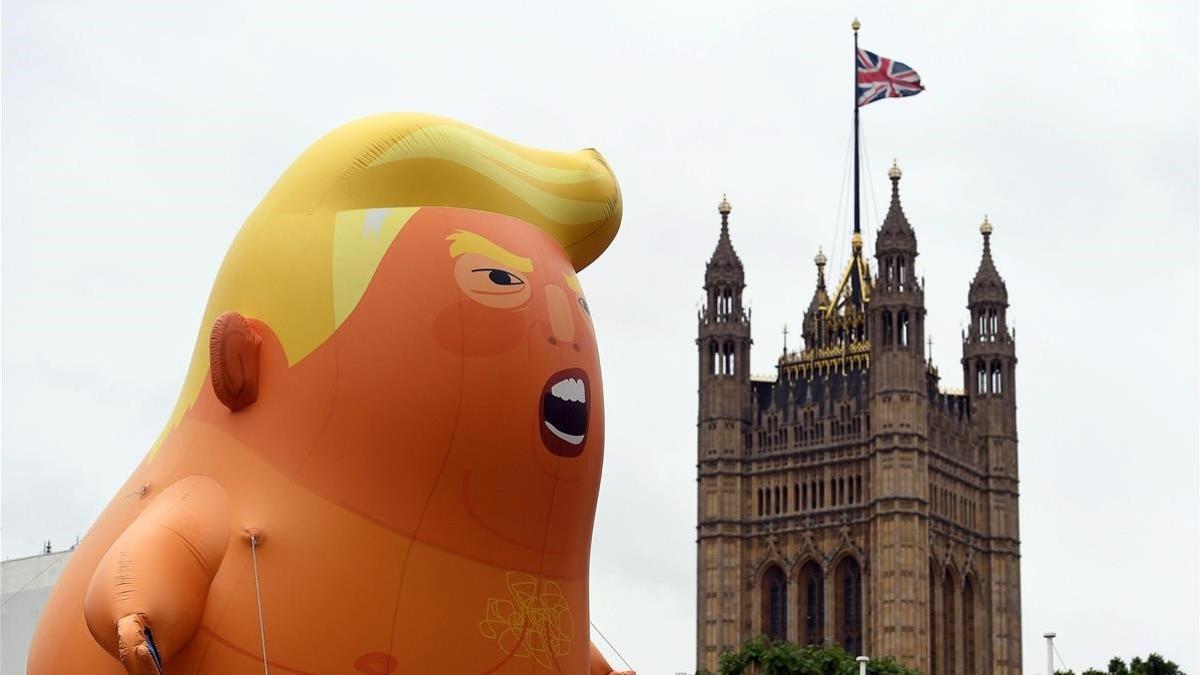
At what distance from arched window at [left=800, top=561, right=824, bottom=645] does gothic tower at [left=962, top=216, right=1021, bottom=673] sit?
23.2 ft

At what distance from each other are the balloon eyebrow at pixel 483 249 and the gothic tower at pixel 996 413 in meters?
76.9

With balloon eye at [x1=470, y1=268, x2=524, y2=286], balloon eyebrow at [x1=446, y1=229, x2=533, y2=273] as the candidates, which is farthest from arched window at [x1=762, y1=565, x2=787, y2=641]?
balloon eye at [x1=470, y1=268, x2=524, y2=286]

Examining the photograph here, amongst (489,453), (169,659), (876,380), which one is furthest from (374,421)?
(876,380)

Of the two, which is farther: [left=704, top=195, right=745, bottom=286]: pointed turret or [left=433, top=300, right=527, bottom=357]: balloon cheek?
[left=704, top=195, right=745, bottom=286]: pointed turret

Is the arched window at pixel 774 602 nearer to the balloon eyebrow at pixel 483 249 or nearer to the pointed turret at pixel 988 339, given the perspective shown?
the pointed turret at pixel 988 339

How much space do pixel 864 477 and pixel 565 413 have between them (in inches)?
2929

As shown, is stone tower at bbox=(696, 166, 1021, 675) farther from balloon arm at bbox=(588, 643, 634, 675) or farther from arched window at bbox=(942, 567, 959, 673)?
balloon arm at bbox=(588, 643, 634, 675)

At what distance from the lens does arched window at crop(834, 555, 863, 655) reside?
8838cm

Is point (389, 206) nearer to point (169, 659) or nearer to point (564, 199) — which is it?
point (564, 199)

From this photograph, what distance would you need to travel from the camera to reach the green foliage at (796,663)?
67250 mm

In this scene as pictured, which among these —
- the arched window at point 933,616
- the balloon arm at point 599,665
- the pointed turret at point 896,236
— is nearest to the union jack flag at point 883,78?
the pointed turret at point 896,236

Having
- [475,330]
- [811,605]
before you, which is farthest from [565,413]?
[811,605]

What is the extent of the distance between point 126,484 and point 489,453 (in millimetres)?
3077

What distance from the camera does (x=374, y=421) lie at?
16.7 meters
